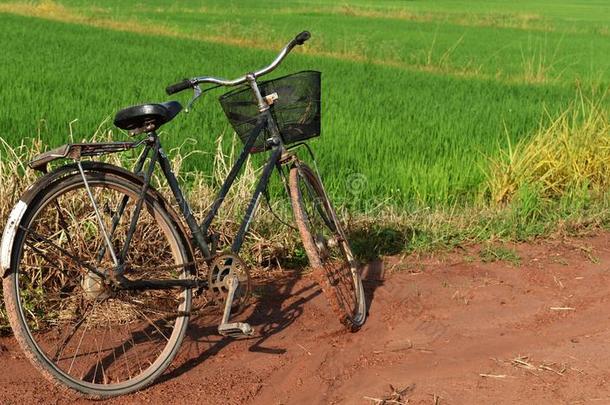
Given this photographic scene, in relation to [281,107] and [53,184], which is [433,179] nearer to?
[281,107]

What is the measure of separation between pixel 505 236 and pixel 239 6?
32.6 m

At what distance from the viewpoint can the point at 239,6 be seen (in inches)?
1441

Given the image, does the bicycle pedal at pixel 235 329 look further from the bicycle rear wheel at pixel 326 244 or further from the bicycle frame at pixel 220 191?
the bicycle rear wheel at pixel 326 244

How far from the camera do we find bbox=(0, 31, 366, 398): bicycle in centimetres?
316

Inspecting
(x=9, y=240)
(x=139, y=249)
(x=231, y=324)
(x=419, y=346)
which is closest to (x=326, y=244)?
(x=419, y=346)

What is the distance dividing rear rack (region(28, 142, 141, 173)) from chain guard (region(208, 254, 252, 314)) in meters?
0.65

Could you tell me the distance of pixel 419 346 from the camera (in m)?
3.88

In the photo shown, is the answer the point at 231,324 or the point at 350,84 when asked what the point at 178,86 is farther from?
the point at 350,84

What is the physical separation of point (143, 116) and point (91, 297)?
72 cm

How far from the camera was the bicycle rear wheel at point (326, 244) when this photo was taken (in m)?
3.67

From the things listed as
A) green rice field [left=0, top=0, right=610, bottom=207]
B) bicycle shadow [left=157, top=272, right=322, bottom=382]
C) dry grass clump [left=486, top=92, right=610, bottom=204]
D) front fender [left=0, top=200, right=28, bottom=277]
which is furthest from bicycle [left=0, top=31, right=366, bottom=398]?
dry grass clump [left=486, top=92, right=610, bottom=204]

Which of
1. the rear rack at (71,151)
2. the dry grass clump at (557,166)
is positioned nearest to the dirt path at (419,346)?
the rear rack at (71,151)

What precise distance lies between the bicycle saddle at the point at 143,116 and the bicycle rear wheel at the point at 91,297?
8.2 inches

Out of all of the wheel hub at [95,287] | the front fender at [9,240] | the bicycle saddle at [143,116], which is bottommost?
the wheel hub at [95,287]
